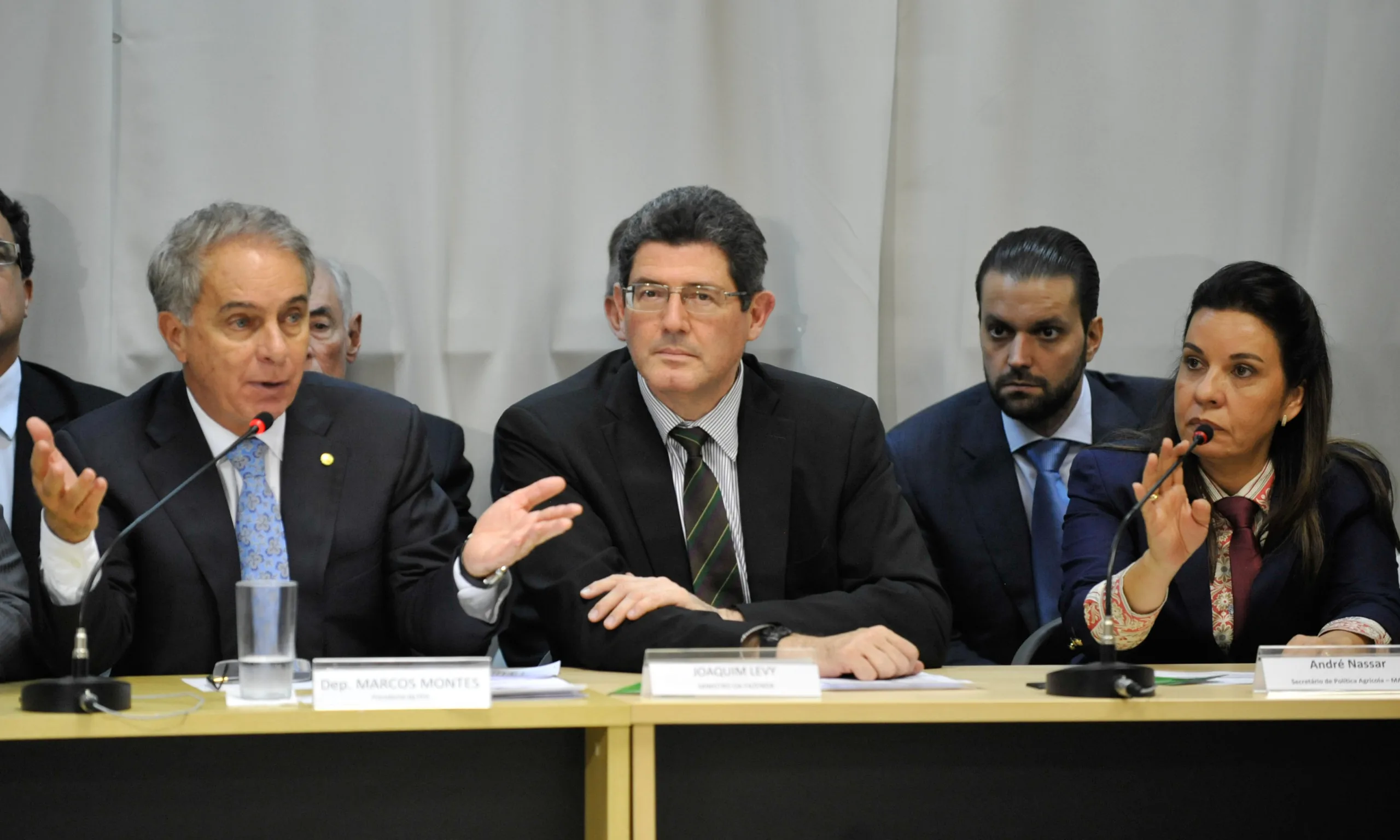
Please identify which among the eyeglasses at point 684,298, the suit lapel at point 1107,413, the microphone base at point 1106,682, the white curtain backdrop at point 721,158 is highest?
the white curtain backdrop at point 721,158

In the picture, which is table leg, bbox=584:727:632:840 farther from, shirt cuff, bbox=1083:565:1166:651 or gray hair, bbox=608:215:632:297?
gray hair, bbox=608:215:632:297

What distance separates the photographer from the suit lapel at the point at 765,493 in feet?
8.75

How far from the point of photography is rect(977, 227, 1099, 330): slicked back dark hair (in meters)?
3.40

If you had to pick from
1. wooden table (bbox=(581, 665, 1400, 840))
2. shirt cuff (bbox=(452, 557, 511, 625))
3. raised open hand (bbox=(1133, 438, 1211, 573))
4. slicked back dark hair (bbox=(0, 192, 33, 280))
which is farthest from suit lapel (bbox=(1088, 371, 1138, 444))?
slicked back dark hair (bbox=(0, 192, 33, 280))

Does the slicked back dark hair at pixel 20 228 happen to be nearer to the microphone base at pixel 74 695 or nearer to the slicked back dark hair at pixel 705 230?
the slicked back dark hair at pixel 705 230

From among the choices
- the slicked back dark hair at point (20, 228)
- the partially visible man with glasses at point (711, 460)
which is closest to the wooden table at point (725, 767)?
the partially visible man with glasses at point (711, 460)

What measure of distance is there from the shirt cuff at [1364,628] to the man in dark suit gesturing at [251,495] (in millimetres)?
1360

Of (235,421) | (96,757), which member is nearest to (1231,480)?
(235,421)

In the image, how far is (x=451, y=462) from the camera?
345cm

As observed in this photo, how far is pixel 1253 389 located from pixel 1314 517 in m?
0.26

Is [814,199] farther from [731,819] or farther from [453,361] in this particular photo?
[731,819]

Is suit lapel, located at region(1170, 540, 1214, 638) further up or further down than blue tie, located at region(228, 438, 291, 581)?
further down

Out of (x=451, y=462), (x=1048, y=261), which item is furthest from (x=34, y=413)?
(x=1048, y=261)

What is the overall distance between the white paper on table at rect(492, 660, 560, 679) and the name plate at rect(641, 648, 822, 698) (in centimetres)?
26
